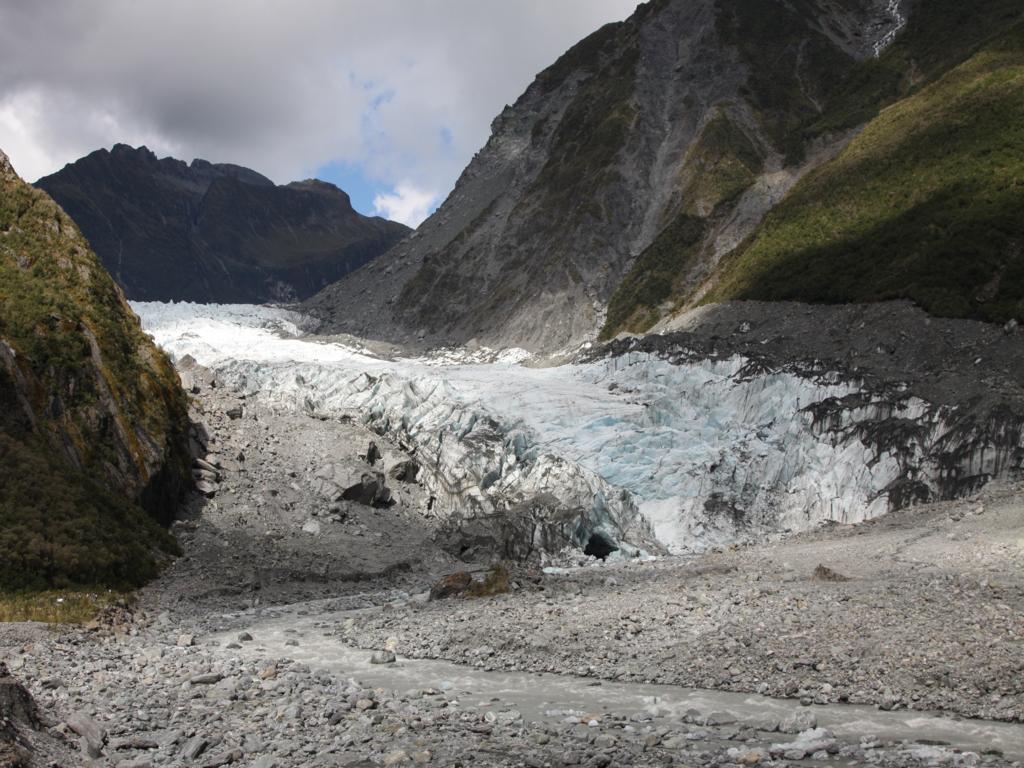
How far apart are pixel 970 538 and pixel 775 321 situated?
24710mm

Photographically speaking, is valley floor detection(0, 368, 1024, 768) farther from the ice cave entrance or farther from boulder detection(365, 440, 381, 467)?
boulder detection(365, 440, 381, 467)

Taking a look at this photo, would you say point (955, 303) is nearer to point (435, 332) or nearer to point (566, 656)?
point (566, 656)

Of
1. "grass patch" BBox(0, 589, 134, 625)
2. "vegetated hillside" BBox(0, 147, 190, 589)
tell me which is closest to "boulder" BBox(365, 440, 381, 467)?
"vegetated hillside" BBox(0, 147, 190, 589)

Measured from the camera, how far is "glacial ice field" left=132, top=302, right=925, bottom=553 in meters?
34.7

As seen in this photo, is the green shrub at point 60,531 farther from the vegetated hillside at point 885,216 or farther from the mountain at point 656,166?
the mountain at point 656,166

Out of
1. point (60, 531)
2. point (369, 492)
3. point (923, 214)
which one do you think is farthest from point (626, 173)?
point (60, 531)

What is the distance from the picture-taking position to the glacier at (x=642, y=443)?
112ft

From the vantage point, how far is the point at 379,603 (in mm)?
25922

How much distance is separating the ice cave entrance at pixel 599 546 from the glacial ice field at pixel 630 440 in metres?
0.30

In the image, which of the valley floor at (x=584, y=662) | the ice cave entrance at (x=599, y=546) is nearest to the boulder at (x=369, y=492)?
the valley floor at (x=584, y=662)

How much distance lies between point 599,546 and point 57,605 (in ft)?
67.4

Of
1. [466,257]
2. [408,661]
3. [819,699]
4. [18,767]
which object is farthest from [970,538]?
[466,257]

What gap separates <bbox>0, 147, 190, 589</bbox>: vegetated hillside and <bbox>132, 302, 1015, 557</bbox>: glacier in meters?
11.2

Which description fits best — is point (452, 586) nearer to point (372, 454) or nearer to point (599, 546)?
point (599, 546)
